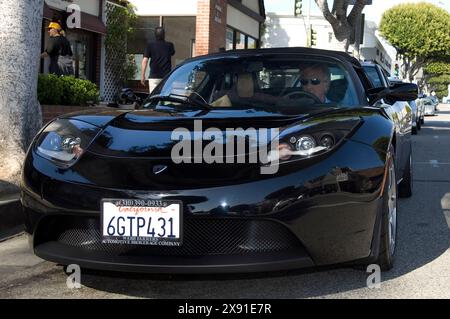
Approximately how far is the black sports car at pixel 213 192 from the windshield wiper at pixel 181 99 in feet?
1.55

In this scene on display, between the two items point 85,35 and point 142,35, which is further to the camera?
point 142,35

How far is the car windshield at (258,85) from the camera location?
400 cm

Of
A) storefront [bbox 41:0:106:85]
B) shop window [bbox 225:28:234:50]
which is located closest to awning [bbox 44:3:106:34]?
storefront [bbox 41:0:106:85]

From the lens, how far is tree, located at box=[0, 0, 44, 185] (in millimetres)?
5117

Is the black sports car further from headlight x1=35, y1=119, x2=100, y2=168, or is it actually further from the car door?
the car door

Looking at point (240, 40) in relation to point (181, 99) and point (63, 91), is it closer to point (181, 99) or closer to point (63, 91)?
point (63, 91)

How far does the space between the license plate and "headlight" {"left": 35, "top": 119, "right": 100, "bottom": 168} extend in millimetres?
455

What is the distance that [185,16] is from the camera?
15930 millimetres

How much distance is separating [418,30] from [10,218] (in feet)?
150

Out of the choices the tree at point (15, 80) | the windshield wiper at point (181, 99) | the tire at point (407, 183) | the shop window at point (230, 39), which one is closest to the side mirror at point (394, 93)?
the windshield wiper at point (181, 99)

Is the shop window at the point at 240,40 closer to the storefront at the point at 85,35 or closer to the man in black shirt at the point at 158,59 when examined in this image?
the storefront at the point at 85,35

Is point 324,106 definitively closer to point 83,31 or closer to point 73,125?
point 73,125

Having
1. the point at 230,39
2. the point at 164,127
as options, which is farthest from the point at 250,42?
the point at 164,127

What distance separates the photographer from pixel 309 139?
2934 mm
